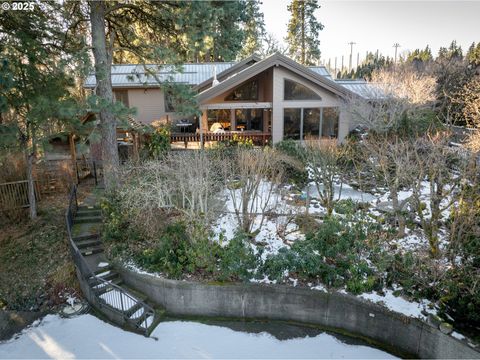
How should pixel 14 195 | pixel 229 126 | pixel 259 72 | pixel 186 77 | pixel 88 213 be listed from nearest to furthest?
1. pixel 88 213
2. pixel 14 195
3. pixel 259 72
4. pixel 229 126
5. pixel 186 77

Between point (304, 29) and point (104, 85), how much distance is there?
111ft

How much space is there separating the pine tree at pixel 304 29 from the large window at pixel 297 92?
80.3 feet

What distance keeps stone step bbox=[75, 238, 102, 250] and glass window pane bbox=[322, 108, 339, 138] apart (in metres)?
13.9

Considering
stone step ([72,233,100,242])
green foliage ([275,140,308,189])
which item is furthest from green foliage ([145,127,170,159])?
green foliage ([275,140,308,189])

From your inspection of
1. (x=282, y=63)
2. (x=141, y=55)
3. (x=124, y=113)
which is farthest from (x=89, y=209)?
(x=282, y=63)

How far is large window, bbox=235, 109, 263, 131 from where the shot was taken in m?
21.4

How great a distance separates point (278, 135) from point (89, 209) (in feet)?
35.3

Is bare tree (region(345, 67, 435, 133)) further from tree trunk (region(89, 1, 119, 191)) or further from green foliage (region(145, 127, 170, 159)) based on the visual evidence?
tree trunk (region(89, 1, 119, 191))

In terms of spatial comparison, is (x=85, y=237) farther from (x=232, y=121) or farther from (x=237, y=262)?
(x=232, y=121)

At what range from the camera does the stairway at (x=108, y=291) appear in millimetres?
9078

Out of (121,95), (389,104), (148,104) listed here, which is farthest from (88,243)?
(389,104)

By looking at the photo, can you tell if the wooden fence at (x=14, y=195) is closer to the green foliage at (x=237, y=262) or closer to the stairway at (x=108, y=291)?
the stairway at (x=108, y=291)

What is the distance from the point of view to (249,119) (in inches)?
845

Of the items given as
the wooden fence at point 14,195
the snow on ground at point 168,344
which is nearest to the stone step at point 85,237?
the snow on ground at point 168,344
